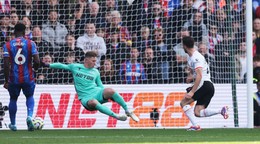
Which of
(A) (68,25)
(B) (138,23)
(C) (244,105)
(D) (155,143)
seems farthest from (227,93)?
(D) (155,143)

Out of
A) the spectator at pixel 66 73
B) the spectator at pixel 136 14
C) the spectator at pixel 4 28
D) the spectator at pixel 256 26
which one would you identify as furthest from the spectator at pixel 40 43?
the spectator at pixel 256 26

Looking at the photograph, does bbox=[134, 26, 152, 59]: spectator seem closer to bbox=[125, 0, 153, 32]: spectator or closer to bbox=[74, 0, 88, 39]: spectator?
bbox=[125, 0, 153, 32]: spectator

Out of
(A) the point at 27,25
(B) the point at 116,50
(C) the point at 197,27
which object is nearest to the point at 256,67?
(C) the point at 197,27

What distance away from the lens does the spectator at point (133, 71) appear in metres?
18.4

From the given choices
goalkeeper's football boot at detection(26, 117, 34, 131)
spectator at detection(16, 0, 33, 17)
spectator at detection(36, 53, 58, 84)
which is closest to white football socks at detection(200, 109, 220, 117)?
goalkeeper's football boot at detection(26, 117, 34, 131)

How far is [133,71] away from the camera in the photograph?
1841 cm

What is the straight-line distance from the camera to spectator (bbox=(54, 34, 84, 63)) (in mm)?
18531

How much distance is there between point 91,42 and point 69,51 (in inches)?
23.1

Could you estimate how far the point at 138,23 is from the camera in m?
19.1

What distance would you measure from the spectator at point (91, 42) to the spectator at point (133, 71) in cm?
62

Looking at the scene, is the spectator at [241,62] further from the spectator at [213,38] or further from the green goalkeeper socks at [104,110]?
the green goalkeeper socks at [104,110]

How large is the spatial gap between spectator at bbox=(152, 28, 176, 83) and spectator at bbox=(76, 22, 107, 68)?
1.21 meters

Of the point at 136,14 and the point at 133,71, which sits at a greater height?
the point at 136,14

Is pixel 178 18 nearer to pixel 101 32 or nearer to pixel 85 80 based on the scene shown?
pixel 101 32
